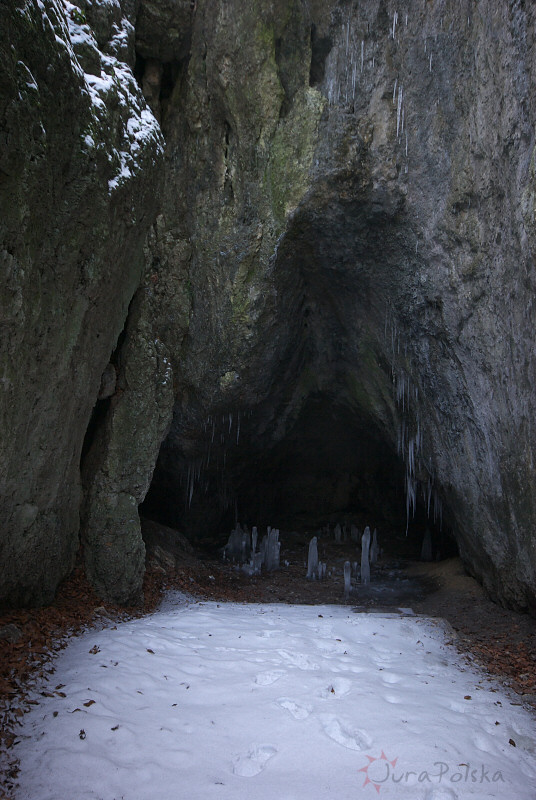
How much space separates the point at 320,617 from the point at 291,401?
659cm

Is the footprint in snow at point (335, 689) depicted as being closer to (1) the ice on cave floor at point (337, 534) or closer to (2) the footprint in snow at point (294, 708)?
(2) the footprint in snow at point (294, 708)

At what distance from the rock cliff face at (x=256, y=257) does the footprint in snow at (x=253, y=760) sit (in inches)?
120

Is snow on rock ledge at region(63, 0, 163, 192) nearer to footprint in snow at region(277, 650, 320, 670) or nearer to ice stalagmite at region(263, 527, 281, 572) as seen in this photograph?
footprint in snow at region(277, 650, 320, 670)

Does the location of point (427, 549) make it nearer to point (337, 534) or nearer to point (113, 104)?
point (337, 534)

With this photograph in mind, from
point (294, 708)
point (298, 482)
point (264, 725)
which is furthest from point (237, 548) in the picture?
point (264, 725)

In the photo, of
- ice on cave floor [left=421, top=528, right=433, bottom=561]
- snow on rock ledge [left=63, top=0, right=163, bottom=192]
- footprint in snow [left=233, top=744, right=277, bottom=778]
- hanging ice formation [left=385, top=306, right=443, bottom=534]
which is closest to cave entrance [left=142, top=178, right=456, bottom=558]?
hanging ice formation [left=385, top=306, right=443, bottom=534]

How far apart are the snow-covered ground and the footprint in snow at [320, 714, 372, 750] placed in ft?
0.04

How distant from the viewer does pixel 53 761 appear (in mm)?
2814

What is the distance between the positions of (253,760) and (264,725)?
392mm

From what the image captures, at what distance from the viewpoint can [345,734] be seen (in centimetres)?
343

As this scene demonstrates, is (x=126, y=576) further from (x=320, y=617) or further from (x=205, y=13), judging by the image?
(x=205, y=13)

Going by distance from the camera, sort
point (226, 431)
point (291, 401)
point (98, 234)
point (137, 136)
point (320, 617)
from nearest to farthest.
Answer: point (98, 234) → point (137, 136) → point (320, 617) → point (226, 431) → point (291, 401)

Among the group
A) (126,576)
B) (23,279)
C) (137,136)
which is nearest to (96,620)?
Answer: (126,576)

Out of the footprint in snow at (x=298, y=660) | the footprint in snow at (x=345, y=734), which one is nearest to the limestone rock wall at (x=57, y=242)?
the footprint in snow at (x=298, y=660)
